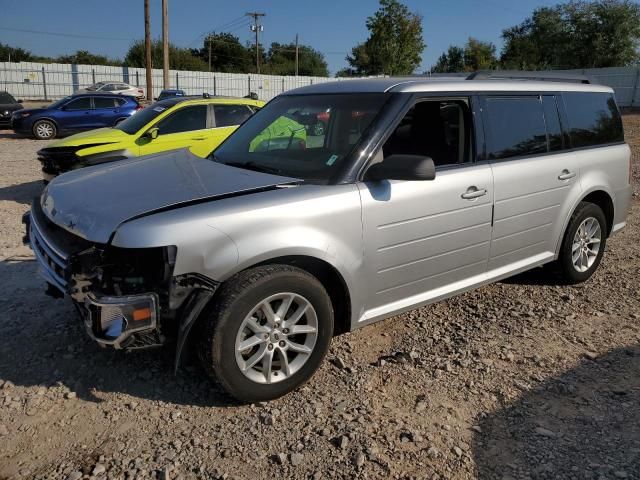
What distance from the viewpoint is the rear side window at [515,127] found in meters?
4.13

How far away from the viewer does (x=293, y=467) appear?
2658 millimetres

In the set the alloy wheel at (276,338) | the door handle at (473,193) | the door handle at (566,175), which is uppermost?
the door handle at (566,175)

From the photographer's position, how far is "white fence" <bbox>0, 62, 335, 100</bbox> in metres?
32.6

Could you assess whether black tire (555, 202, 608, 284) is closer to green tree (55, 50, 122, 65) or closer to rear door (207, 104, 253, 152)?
rear door (207, 104, 253, 152)

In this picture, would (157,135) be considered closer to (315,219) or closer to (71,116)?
(315,219)

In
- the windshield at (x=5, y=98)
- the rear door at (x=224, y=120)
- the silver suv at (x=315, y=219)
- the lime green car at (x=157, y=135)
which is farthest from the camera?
the windshield at (x=5, y=98)

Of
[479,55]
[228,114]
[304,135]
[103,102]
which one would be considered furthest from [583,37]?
[304,135]

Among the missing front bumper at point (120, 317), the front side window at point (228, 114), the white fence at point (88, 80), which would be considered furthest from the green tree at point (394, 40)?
the missing front bumper at point (120, 317)

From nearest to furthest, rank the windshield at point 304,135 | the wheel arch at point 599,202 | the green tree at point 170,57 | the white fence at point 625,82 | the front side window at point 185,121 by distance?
1. the windshield at point 304,135
2. the wheel arch at point 599,202
3. the front side window at point 185,121
4. the white fence at point 625,82
5. the green tree at point 170,57

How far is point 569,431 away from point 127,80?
3723cm

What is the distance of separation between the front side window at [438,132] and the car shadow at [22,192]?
6.76 m

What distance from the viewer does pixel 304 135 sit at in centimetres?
396

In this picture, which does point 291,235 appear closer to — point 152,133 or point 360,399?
point 360,399

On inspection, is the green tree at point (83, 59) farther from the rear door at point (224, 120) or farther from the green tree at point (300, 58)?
the rear door at point (224, 120)
